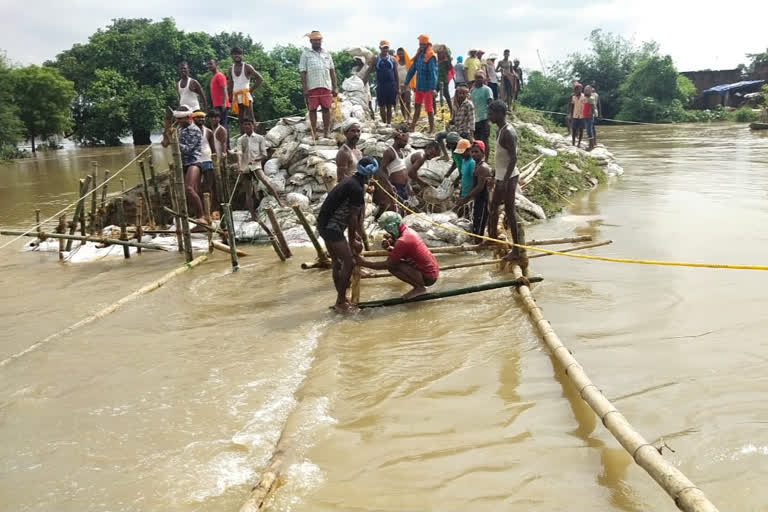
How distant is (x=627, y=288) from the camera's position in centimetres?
637

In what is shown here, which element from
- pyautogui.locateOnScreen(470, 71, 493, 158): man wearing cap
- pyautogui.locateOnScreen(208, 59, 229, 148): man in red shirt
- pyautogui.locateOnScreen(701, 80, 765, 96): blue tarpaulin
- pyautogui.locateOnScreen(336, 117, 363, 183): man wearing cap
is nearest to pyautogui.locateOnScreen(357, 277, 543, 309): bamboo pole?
pyautogui.locateOnScreen(336, 117, 363, 183): man wearing cap

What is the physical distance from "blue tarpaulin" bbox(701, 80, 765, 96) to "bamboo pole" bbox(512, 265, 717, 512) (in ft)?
140

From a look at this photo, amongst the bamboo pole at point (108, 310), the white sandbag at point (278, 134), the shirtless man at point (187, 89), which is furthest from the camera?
the white sandbag at point (278, 134)

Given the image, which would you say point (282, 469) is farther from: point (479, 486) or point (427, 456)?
point (479, 486)

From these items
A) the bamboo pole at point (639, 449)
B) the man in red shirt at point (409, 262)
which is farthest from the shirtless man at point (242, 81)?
the bamboo pole at point (639, 449)

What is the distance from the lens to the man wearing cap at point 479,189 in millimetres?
7777

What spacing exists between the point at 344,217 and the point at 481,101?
5.12 metres

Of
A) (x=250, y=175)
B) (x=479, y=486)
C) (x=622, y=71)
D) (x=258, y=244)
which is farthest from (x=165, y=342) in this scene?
(x=622, y=71)

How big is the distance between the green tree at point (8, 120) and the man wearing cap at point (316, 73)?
26597 millimetres

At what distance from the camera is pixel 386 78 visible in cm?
1107

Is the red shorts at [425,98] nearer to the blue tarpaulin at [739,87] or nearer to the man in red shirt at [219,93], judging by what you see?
the man in red shirt at [219,93]

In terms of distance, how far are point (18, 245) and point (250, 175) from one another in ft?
15.0

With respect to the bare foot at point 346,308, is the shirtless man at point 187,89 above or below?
above

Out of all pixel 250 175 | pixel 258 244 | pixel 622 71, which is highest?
pixel 622 71
